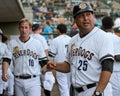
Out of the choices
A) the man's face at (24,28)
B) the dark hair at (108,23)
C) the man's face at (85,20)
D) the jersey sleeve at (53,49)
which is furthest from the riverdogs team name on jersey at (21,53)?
the jersey sleeve at (53,49)

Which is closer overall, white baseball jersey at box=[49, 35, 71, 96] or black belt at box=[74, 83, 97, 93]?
black belt at box=[74, 83, 97, 93]

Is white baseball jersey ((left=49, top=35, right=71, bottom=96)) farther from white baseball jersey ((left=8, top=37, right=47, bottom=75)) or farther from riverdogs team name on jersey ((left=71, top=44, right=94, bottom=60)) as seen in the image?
riverdogs team name on jersey ((left=71, top=44, right=94, bottom=60))

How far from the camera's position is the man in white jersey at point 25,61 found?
6332mm

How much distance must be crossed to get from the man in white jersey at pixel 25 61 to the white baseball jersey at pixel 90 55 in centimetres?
210

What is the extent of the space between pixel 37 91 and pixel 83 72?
231cm

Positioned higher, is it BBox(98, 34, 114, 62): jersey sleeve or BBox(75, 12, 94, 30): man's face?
BBox(75, 12, 94, 30): man's face

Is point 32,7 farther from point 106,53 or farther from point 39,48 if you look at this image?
point 106,53

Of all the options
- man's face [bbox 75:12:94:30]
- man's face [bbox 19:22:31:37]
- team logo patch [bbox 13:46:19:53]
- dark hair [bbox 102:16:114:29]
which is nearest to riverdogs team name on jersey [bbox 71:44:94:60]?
man's face [bbox 75:12:94:30]

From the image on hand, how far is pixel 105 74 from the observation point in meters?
3.85

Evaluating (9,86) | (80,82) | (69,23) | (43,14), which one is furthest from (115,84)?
(43,14)

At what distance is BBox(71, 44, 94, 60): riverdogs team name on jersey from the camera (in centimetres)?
415

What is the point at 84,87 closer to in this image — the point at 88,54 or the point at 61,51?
the point at 88,54

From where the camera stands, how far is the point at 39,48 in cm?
652

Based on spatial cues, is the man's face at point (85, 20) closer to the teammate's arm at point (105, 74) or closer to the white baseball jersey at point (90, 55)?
the white baseball jersey at point (90, 55)
